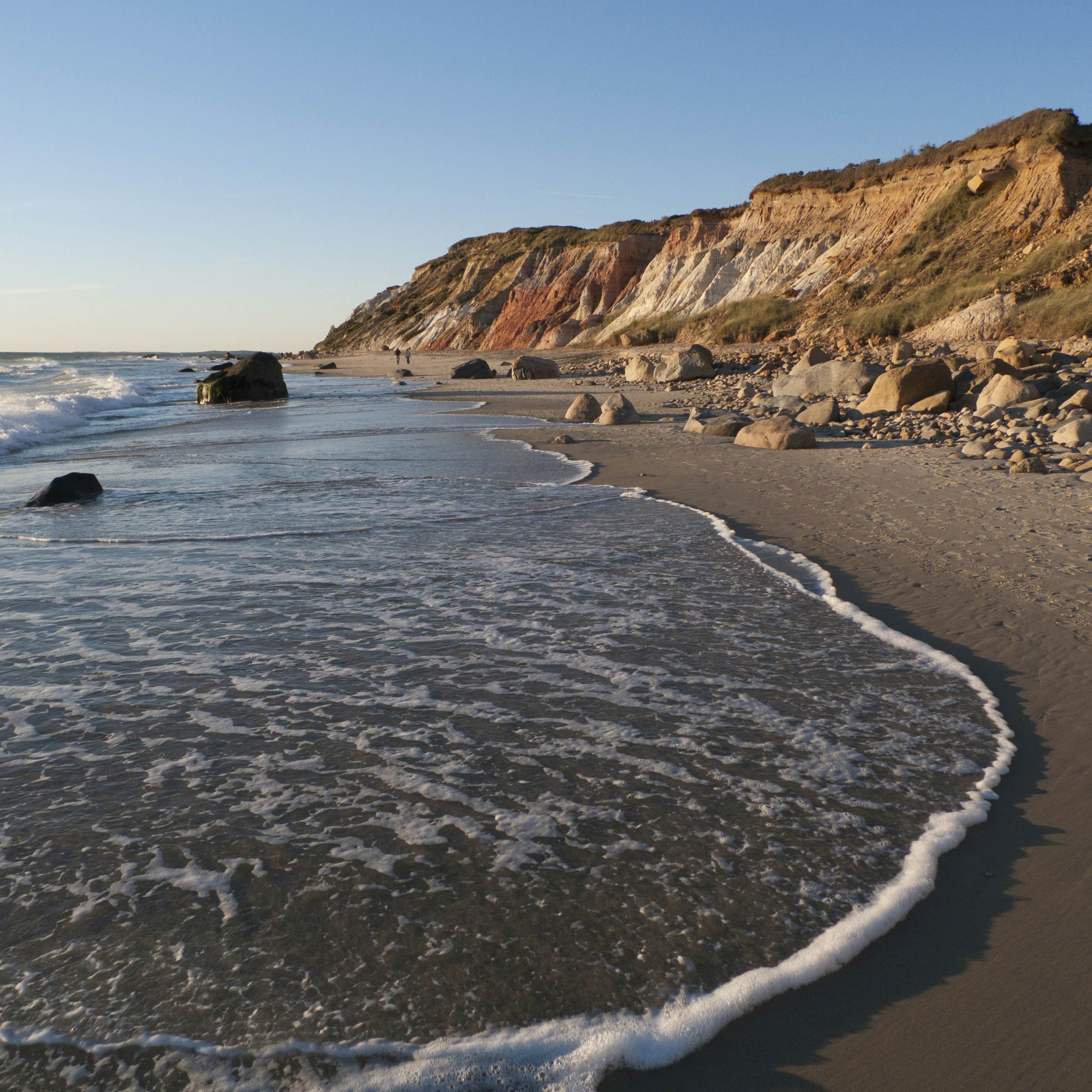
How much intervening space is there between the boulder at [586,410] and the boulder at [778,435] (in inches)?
210

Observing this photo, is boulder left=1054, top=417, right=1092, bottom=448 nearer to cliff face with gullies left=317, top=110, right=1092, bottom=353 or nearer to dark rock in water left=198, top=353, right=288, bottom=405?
cliff face with gullies left=317, top=110, right=1092, bottom=353

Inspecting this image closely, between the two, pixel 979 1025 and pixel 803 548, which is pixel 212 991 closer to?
pixel 979 1025

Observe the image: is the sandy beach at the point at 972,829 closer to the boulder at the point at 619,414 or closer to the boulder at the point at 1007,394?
the boulder at the point at 1007,394

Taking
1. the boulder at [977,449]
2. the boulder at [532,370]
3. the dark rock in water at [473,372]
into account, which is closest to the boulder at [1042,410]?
the boulder at [977,449]

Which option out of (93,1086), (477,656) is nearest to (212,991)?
(93,1086)

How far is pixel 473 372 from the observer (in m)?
34.2

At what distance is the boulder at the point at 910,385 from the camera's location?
14.1 metres

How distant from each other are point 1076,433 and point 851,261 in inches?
1138

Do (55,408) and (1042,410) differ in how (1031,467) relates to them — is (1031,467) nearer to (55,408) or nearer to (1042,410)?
(1042,410)

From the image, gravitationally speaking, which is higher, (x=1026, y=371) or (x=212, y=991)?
(x=1026, y=371)

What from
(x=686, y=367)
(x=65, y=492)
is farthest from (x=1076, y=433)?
(x=686, y=367)

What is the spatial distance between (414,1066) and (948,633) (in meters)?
3.81

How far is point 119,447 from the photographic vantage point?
15.1 meters

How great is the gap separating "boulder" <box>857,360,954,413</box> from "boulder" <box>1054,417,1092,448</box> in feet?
11.4
